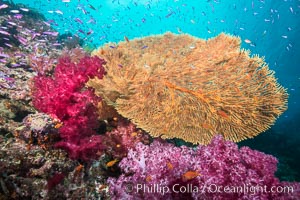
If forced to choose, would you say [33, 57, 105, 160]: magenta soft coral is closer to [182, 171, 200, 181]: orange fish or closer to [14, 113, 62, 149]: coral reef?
[14, 113, 62, 149]: coral reef

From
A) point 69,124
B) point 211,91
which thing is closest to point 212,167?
point 211,91

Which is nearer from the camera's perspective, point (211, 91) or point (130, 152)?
point (130, 152)

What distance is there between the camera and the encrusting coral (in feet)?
15.1

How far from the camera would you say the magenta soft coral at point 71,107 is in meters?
4.04

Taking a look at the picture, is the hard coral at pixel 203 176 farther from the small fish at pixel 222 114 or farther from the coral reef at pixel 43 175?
the small fish at pixel 222 114

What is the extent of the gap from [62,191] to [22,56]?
601 cm

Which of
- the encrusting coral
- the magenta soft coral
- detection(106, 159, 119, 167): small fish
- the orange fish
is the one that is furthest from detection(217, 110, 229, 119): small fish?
the magenta soft coral

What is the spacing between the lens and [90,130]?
175 inches

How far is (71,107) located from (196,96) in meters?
2.52

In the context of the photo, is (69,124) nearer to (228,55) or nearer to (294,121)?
(228,55)

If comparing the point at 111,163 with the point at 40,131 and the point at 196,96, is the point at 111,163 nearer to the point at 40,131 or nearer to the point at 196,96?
the point at 40,131

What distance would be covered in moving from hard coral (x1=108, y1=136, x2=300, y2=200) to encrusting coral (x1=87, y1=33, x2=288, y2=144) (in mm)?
857

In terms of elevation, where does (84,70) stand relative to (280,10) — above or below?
below

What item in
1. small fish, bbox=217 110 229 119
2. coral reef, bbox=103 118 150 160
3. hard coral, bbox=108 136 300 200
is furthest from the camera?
coral reef, bbox=103 118 150 160
